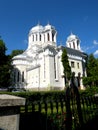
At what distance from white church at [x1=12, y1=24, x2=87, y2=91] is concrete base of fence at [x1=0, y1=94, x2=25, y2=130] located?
2930 centimetres

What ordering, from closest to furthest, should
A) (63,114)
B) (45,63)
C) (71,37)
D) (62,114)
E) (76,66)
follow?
(62,114) → (63,114) → (45,63) → (76,66) → (71,37)

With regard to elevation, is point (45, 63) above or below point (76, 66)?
above

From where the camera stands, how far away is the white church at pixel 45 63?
33.2 m

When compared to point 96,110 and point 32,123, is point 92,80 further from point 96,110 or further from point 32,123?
point 32,123

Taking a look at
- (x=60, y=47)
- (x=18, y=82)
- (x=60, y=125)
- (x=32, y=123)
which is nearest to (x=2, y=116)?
(x=32, y=123)

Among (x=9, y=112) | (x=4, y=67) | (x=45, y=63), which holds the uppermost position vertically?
(x=45, y=63)

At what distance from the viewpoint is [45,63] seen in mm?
33688

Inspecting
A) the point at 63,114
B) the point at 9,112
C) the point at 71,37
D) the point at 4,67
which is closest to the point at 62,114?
the point at 63,114

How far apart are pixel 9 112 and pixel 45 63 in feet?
104

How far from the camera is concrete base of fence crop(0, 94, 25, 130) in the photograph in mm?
2055

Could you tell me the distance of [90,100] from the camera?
470cm

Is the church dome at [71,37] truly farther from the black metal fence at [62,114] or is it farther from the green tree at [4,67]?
the black metal fence at [62,114]

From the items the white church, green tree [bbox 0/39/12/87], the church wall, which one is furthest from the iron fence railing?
the church wall

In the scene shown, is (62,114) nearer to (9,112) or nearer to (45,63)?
(9,112)
